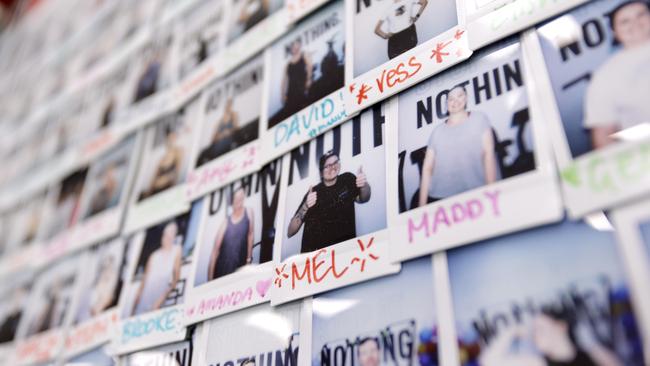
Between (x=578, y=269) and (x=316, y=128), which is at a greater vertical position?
(x=316, y=128)

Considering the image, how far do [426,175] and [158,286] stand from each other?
492 mm

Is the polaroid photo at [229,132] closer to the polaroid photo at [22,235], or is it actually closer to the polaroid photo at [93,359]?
the polaroid photo at [93,359]

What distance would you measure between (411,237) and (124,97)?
→ 0.91 metres

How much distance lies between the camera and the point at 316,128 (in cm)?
70

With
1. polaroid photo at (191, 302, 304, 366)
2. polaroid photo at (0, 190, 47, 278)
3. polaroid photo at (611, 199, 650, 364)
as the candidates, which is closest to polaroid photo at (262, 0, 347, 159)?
polaroid photo at (191, 302, 304, 366)

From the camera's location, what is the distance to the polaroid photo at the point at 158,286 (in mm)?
767

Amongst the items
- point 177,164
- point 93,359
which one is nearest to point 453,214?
point 177,164

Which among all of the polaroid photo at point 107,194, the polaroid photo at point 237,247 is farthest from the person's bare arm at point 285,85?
the polaroid photo at point 107,194

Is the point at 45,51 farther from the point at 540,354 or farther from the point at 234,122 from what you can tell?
the point at 540,354

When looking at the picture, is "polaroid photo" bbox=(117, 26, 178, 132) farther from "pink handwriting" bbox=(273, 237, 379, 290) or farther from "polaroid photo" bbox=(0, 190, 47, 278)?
"pink handwriting" bbox=(273, 237, 379, 290)

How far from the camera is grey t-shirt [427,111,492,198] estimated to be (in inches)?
20.6

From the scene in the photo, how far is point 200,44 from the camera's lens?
3.41 ft

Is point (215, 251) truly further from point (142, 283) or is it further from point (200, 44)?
point (200, 44)

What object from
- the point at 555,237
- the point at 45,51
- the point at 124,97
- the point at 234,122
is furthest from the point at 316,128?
the point at 45,51
